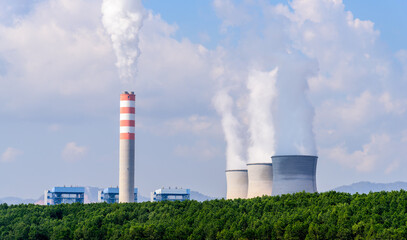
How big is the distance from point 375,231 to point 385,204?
4819mm

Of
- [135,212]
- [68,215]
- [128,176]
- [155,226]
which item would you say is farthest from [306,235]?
[128,176]

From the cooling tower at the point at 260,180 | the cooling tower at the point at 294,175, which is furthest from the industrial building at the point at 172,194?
the cooling tower at the point at 294,175

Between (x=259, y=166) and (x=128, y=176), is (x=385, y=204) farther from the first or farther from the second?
(x=128, y=176)

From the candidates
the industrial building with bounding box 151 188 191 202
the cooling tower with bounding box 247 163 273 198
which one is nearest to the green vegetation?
the cooling tower with bounding box 247 163 273 198

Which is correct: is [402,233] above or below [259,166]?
below

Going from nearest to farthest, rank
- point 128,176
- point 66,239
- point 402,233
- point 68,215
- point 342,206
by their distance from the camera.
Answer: point 402,233 → point 342,206 → point 66,239 → point 68,215 → point 128,176

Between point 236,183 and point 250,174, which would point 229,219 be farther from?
point 236,183

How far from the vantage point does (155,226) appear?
39844mm

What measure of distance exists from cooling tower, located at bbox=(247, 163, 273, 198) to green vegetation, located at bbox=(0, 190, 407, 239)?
1942 cm

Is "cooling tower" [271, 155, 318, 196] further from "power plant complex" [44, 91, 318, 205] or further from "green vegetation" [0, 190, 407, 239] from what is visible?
"green vegetation" [0, 190, 407, 239]

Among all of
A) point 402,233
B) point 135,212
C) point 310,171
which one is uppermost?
point 310,171

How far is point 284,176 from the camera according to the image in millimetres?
60656

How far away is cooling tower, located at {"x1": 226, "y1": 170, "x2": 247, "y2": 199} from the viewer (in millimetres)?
73606

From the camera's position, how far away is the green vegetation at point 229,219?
109 feet
